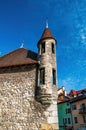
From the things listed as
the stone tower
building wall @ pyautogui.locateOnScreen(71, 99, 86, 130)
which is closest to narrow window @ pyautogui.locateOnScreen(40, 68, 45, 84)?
the stone tower

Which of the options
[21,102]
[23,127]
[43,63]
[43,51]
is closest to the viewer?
[23,127]

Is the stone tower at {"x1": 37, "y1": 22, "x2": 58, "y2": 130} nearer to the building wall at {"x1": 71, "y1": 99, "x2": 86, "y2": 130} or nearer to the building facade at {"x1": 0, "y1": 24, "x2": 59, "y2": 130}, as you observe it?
the building facade at {"x1": 0, "y1": 24, "x2": 59, "y2": 130}

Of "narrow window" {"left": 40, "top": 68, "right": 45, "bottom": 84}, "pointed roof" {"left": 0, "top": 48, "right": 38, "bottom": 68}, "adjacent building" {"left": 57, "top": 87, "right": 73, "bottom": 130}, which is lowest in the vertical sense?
"adjacent building" {"left": 57, "top": 87, "right": 73, "bottom": 130}

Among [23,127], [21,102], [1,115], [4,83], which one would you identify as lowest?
[23,127]

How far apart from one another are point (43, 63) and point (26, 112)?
13.9ft

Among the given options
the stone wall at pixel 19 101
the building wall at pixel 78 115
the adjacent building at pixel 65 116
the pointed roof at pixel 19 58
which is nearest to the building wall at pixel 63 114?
the adjacent building at pixel 65 116

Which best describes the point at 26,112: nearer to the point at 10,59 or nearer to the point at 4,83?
the point at 4,83

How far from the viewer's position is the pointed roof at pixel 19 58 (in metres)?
14.1

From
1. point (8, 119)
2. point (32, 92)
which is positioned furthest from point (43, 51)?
point (8, 119)

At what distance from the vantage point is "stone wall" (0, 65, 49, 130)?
11.9 meters

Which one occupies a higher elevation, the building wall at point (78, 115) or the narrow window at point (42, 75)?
the narrow window at point (42, 75)

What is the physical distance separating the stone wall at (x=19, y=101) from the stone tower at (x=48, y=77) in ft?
1.55

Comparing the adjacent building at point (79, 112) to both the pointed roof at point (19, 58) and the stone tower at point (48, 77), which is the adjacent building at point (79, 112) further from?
the stone tower at point (48, 77)

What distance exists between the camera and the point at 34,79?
43.5 feet
